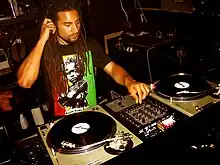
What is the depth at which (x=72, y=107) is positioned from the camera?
166cm

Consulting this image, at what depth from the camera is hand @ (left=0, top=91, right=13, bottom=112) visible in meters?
2.48

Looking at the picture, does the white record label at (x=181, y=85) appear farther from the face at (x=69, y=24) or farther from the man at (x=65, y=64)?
the face at (x=69, y=24)

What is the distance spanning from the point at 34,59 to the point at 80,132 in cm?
62

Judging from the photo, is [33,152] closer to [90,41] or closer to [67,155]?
[67,155]

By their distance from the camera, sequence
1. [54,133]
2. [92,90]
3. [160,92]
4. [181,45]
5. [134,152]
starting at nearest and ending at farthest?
[134,152], [54,133], [160,92], [92,90], [181,45]

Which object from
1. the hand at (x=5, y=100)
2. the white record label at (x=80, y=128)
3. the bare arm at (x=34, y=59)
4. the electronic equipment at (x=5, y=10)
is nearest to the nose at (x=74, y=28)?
the bare arm at (x=34, y=59)

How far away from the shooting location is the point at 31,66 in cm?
154

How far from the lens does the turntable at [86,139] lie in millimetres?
981

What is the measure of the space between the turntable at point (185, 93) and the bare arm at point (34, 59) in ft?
2.19

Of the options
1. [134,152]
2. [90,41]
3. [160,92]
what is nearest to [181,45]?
[90,41]

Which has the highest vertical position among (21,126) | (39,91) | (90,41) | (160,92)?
(90,41)

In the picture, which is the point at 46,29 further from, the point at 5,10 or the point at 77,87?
the point at 5,10

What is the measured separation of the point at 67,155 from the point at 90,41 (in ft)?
3.62

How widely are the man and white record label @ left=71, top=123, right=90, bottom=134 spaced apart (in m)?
0.45
